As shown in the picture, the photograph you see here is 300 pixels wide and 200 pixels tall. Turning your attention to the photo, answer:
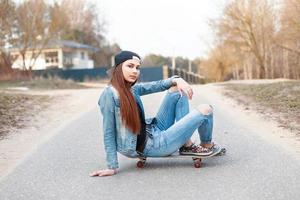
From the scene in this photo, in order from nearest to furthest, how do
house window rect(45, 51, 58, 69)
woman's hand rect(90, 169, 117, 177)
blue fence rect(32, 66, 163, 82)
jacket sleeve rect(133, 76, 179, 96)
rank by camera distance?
woman's hand rect(90, 169, 117, 177)
jacket sleeve rect(133, 76, 179, 96)
blue fence rect(32, 66, 163, 82)
house window rect(45, 51, 58, 69)

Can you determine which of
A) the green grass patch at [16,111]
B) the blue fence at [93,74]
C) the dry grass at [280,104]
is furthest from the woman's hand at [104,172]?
the blue fence at [93,74]

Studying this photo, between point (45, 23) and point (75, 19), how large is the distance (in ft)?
131

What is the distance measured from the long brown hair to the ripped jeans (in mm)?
281

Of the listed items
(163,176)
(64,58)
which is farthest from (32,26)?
(163,176)

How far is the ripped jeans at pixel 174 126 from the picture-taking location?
5.61 metres

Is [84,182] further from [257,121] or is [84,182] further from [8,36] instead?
[8,36]

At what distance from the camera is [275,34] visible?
37094 millimetres

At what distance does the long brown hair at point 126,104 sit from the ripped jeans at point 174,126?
11.1 inches

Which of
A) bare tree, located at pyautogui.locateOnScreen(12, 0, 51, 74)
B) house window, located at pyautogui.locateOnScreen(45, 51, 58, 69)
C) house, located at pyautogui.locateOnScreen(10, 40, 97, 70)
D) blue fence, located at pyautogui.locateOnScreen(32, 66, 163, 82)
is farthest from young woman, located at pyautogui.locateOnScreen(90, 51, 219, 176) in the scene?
house window, located at pyautogui.locateOnScreen(45, 51, 58, 69)

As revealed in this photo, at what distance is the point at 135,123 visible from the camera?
18.1 ft

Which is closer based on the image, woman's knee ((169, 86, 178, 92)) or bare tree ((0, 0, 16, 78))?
woman's knee ((169, 86, 178, 92))

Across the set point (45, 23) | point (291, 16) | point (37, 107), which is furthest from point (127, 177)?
point (45, 23)

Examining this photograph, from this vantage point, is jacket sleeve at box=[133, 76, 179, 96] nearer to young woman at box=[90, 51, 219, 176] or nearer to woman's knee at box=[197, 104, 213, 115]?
young woman at box=[90, 51, 219, 176]

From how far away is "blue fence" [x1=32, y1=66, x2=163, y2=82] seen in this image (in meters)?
45.3
